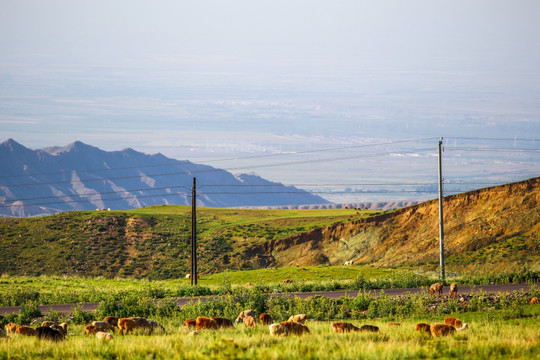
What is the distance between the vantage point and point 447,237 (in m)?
68.0


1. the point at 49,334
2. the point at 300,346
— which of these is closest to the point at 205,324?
the point at 49,334

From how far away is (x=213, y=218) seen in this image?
99.9 m

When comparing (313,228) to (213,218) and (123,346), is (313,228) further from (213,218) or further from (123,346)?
(123,346)

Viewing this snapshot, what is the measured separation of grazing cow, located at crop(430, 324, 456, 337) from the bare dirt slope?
106 feet

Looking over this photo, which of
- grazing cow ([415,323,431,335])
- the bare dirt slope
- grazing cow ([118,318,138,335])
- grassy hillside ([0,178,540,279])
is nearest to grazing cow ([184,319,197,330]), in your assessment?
grazing cow ([118,318,138,335])

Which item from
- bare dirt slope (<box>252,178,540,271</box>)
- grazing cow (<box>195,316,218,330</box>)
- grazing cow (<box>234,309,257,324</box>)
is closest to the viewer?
grazing cow (<box>195,316,218,330</box>)

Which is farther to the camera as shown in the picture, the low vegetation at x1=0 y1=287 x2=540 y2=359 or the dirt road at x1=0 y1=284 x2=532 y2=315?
the dirt road at x1=0 y1=284 x2=532 y2=315

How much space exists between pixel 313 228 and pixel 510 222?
2762 cm

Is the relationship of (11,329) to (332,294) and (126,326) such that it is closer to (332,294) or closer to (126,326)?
(126,326)

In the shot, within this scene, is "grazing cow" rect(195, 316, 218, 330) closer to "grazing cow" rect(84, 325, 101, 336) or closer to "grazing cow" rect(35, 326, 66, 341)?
"grazing cow" rect(84, 325, 101, 336)

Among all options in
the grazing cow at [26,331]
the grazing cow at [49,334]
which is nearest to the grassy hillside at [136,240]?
the grazing cow at [26,331]

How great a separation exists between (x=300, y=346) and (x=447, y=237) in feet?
178

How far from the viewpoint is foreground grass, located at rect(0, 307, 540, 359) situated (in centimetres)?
1578

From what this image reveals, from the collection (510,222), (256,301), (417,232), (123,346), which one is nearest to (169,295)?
(256,301)
